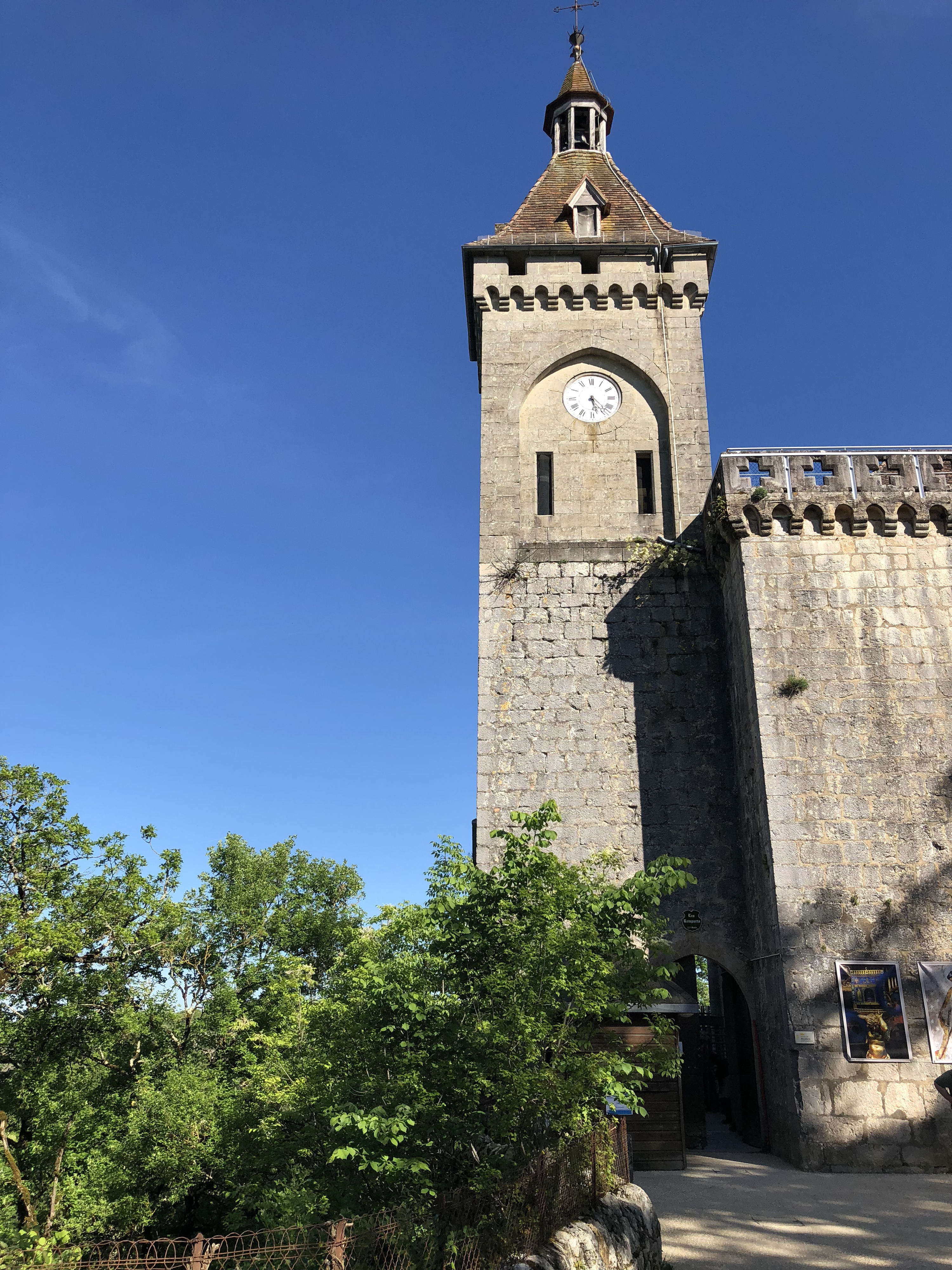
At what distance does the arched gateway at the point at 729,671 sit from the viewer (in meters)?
12.4

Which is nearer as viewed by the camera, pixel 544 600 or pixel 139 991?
pixel 544 600

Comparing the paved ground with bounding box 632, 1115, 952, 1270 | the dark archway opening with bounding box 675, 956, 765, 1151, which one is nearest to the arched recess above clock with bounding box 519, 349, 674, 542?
the dark archway opening with bounding box 675, 956, 765, 1151

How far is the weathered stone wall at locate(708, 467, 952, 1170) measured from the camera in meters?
11.9

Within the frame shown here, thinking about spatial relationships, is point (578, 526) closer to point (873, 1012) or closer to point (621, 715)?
point (621, 715)

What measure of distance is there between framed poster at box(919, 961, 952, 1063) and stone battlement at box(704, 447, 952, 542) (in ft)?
22.0

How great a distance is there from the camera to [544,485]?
18.6 metres

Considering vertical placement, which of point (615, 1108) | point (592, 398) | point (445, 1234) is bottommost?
point (445, 1234)

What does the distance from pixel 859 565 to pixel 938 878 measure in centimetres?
499

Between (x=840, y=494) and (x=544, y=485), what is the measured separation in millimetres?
6025

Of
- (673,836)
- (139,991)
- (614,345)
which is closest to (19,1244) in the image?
(139,991)

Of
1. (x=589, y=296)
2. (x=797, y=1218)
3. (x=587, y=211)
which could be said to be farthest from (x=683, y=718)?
(x=587, y=211)

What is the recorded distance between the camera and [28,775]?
62.6 ft

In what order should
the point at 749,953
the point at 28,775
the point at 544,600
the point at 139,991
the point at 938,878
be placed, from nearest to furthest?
the point at 938,878 < the point at 749,953 < the point at 544,600 < the point at 28,775 < the point at 139,991

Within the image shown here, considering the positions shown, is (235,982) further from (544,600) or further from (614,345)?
(614,345)
